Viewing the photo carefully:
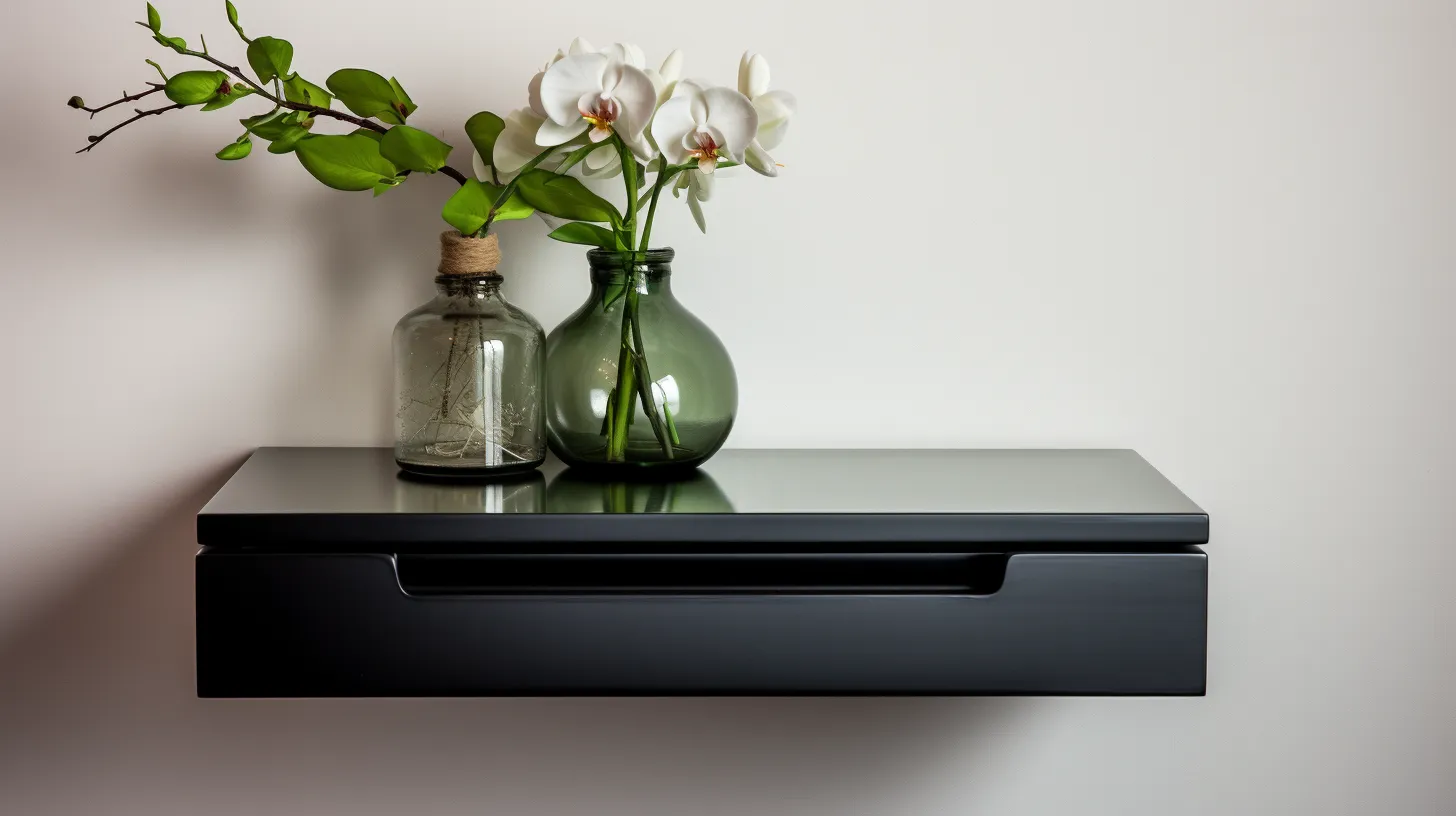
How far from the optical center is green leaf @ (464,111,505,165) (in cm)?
91

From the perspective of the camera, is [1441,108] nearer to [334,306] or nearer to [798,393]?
[798,393]

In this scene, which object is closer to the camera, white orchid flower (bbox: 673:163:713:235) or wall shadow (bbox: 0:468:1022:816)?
white orchid flower (bbox: 673:163:713:235)

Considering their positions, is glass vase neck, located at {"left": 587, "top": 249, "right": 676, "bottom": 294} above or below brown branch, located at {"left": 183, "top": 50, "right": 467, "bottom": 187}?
below

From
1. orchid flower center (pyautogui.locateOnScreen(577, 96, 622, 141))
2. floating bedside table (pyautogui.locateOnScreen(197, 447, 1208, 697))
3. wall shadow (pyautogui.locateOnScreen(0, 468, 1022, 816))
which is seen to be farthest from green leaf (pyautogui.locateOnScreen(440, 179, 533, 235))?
wall shadow (pyautogui.locateOnScreen(0, 468, 1022, 816))

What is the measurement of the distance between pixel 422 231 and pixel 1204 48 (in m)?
0.70

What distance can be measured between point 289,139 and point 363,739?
1.73ft

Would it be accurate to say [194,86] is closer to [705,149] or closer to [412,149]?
[412,149]

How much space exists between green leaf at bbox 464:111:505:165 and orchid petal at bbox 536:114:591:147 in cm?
11

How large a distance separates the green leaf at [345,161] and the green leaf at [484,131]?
7cm

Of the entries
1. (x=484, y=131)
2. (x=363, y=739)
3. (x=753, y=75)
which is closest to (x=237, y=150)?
(x=484, y=131)

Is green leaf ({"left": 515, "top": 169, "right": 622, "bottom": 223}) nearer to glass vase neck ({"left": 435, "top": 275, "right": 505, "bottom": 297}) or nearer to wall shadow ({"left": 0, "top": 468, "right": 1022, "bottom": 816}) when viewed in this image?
glass vase neck ({"left": 435, "top": 275, "right": 505, "bottom": 297})

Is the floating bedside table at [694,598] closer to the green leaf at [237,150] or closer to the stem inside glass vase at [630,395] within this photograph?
the stem inside glass vase at [630,395]

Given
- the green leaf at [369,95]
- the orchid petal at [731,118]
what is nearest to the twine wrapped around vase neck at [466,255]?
the green leaf at [369,95]

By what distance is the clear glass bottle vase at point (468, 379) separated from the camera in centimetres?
88
